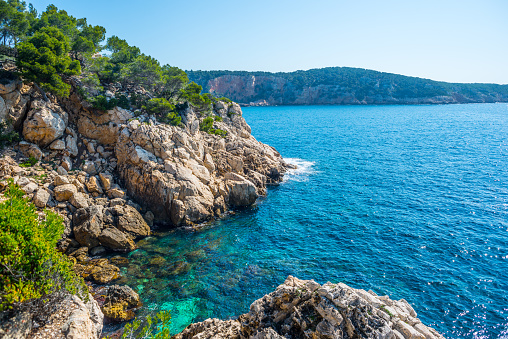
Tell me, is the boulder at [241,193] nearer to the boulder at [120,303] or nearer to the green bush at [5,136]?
the boulder at [120,303]

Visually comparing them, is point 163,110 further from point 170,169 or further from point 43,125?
point 43,125

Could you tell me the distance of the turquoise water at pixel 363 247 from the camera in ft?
79.0

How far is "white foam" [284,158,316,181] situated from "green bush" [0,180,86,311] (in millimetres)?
44732

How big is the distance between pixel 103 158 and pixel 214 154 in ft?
55.6

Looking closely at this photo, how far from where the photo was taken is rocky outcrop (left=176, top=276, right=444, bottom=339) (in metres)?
13.9

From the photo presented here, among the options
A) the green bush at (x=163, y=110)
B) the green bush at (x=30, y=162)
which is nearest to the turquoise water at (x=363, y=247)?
the green bush at (x=30, y=162)

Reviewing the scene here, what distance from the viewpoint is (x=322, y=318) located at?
1470cm

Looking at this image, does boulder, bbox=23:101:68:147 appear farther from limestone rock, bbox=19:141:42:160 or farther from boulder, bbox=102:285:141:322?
boulder, bbox=102:285:141:322

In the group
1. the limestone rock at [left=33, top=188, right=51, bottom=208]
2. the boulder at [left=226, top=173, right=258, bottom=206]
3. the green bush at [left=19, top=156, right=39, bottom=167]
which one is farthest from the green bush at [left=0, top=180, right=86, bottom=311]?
the boulder at [left=226, top=173, right=258, bottom=206]

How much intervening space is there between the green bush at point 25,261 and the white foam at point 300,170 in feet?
147

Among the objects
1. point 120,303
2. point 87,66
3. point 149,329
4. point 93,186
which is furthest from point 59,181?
point 149,329

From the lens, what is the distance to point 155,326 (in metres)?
21.2

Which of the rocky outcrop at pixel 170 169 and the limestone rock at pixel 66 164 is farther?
the rocky outcrop at pixel 170 169

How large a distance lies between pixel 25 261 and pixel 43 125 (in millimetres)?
26973
